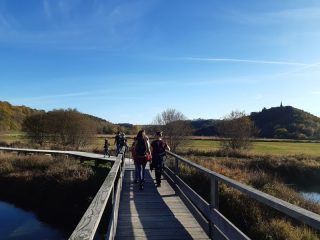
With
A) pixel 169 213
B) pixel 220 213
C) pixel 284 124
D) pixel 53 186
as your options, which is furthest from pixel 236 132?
pixel 284 124

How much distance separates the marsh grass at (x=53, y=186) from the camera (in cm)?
2331

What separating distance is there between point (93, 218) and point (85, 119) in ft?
165

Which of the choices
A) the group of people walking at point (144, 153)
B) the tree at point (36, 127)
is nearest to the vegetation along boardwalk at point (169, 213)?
the group of people walking at point (144, 153)

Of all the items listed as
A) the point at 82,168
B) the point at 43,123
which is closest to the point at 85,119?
the point at 43,123

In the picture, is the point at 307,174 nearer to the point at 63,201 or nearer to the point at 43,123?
the point at 63,201

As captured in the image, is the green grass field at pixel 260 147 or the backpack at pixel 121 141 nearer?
the backpack at pixel 121 141

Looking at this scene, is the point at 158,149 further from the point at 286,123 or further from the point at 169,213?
the point at 286,123

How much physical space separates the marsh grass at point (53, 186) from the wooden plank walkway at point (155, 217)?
10.3m

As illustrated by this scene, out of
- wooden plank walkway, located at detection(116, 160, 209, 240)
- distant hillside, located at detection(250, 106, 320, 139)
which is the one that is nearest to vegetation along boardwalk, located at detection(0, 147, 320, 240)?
wooden plank walkway, located at detection(116, 160, 209, 240)

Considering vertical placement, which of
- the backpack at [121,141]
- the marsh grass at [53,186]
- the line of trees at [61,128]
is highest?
the line of trees at [61,128]

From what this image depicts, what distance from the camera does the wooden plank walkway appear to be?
7164 mm

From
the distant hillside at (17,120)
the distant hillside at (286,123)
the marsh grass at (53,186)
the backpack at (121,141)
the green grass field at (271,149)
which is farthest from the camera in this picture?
the distant hillside at (286,123)

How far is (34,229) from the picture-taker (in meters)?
19.9

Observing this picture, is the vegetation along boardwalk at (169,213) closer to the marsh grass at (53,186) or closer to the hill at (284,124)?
the marsh grass at (53,186)
